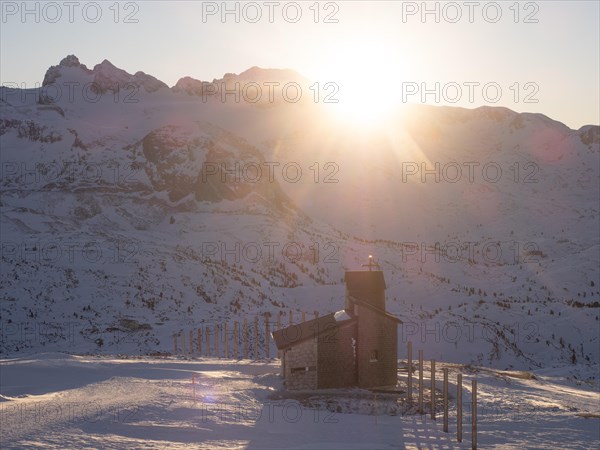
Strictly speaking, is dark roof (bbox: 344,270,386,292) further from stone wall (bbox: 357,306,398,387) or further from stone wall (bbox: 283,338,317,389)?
stone wall (bbox: 283,338,317,389)

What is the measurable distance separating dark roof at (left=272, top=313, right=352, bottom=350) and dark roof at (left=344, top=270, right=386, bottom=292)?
1701 millimetres

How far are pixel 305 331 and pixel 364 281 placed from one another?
11.7ft

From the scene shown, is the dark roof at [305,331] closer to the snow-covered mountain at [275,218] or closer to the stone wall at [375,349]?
the stone wall at [375,349]

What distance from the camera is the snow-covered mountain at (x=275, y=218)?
51.7 metres

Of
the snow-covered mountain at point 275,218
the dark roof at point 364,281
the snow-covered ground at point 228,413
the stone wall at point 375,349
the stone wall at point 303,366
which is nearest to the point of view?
the snow-covered ground at point 228,413

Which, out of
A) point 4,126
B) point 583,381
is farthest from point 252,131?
point 583,381

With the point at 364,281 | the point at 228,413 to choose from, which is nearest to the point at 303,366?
the point at 364,281

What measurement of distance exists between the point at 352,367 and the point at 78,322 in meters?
26.6

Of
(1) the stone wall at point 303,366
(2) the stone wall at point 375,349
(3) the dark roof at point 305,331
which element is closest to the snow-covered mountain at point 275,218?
(3) the dark roof at point 305,331

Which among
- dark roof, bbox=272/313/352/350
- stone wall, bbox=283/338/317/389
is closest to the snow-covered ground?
stone wall, bbox=283/338/317/389

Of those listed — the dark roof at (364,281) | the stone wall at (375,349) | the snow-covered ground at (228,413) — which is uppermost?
the dark roof at (364,281)

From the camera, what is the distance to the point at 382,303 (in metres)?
30.1

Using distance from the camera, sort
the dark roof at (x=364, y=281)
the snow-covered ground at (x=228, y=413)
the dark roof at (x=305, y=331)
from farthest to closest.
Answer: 1. the dark roof at (x=364, y=281)
2. the dark roof at (x=305, y=331)
3. the snow-covered ground at (x=228, y=413)

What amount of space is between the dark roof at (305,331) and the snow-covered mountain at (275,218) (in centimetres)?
1749
